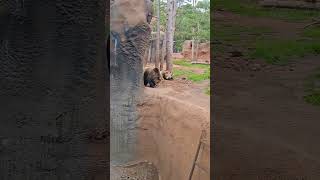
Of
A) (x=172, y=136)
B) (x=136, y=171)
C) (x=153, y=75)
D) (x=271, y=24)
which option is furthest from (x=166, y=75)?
(x=136, y=171)

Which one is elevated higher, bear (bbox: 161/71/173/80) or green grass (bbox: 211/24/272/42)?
green grass (bbox: 211/24/272/42)

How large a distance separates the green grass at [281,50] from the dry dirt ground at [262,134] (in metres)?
0.32

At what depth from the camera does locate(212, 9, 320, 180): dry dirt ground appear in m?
1.39

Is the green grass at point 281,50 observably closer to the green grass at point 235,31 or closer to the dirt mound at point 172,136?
the green grass at point 235,31

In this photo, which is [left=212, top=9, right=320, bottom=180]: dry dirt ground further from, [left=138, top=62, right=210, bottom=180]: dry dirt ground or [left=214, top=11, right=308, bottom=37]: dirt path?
[left=214, top=11, right=308, bottom=37]: dirt path

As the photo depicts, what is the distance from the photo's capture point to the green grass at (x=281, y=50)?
2072 mm

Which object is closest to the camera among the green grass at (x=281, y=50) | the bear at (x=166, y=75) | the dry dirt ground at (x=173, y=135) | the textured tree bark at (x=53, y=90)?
the textured tree bark at (x=53, y=90)

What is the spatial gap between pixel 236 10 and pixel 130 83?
68 cm

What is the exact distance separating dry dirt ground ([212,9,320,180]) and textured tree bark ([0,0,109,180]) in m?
0.41

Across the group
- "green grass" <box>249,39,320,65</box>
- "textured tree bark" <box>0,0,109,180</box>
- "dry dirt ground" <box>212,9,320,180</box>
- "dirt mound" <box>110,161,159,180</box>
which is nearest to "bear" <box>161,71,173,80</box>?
"green grass" <box>249,39,320,65</box>

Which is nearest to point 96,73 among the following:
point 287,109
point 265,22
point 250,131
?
point 250,131

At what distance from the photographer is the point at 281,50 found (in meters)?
2.23

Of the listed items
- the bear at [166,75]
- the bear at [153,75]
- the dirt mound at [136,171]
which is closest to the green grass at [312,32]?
the bear at [153,75]

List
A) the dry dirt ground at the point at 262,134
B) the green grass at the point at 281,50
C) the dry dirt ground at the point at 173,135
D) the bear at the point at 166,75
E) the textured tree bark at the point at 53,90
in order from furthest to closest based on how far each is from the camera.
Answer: the bear at the point at 166,75 → the green grass at the point at 281,50 → the dry dirt ground at the point at 173,135 → the dry dirt ground at the point at 262,134 → the textured tree bark at the point at 53,90
